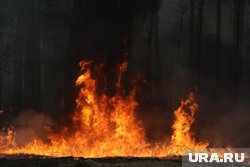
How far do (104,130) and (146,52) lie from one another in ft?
9.26

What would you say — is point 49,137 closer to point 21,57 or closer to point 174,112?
point 21,57

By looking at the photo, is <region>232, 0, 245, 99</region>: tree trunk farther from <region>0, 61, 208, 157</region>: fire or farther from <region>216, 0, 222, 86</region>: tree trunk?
<region>0, 61, 208, 157</region>: fire

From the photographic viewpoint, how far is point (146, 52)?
12430 mm

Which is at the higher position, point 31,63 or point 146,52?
point 146,52

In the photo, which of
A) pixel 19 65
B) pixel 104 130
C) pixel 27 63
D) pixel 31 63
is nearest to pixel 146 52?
pixel 104 130

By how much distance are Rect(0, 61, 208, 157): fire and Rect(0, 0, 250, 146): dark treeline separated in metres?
0.34

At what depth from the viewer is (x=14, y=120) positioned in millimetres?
12391

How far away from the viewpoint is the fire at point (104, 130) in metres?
11.5

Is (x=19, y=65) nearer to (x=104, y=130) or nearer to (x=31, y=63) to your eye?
(x=31, y=63)

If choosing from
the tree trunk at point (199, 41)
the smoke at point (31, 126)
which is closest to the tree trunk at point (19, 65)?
the smoke at point (31, 126)

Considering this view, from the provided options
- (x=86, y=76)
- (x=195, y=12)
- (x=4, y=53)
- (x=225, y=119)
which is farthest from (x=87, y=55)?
(x=225, y=119)

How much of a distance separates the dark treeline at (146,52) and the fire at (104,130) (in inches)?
13.3

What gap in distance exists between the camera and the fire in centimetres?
1147

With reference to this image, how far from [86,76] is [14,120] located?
2.73 meters
